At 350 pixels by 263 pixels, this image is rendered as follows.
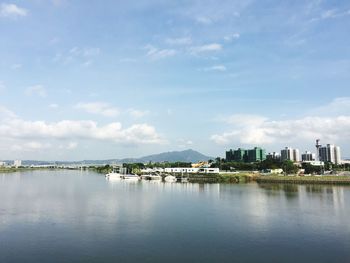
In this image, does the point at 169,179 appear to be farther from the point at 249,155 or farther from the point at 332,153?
the point at 332,153

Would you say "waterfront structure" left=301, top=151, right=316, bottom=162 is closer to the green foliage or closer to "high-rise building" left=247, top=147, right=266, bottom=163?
"high-rise building" left=247, top=147, right=266, bottom=163

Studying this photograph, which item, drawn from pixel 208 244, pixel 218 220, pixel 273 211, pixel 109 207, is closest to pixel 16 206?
pixel 109 207

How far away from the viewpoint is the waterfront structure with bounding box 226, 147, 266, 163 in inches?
4259

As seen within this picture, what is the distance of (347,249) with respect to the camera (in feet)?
47.2

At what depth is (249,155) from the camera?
110312 mm

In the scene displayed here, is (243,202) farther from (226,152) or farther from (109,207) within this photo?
(226,152)

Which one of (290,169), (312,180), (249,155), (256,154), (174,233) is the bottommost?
(174,233)

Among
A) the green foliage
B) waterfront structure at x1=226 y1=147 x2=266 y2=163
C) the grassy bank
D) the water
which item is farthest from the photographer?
waterfront structure at x1=226 y1=147 x2=266 y2=163

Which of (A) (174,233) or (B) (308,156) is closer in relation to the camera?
(A) (174,233)

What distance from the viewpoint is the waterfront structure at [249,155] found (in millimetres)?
108188

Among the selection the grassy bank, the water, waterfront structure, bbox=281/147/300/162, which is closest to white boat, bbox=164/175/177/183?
the grassy bank

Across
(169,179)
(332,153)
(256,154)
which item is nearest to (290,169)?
(169,179)

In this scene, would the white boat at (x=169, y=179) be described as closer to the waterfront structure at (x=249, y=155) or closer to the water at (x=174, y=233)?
the water at (x=174, y=233)

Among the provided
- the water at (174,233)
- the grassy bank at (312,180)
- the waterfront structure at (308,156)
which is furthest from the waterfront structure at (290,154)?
the water at (174,233)
